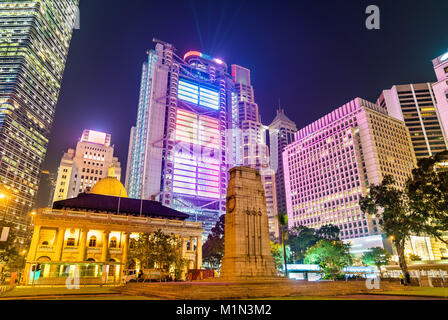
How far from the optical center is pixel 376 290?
26500 millimetres

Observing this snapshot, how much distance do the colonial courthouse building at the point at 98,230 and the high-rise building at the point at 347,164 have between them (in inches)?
3286

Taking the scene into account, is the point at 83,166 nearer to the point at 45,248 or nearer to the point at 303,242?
the point at 45,248

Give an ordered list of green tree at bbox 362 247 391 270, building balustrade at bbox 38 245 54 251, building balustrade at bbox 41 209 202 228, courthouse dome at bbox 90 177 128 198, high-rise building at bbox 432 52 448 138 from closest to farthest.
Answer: building balustrade at bbox 41 209 202 228 < building balustrade at bbox 38 245 54 251 < courthouse dome at bbox 90 177 128 198 < green tree at bbox 362 247 391 270 < high-rise building at bbox 432 52 448 138

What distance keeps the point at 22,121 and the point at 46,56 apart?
4264 centimetres

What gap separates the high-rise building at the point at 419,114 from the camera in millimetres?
152750

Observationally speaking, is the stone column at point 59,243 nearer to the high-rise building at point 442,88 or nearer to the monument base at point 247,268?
the monument base at point 247,268

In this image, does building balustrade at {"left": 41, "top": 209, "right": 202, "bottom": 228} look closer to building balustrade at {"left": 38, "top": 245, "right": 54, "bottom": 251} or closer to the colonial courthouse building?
the colonial courthouse building

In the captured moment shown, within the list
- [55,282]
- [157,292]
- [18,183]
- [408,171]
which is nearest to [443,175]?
[157,292]

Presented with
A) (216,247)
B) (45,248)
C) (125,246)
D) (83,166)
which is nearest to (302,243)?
(216,247)

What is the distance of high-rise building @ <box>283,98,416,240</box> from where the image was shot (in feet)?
416

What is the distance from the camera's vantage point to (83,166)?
177000mm

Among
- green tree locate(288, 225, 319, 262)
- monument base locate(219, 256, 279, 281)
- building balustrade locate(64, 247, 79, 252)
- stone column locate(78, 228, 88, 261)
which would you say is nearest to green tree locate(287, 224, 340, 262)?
green tree locate(288, 225, 319, 262)

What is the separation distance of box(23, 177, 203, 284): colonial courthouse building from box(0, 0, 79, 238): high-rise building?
73.9m
